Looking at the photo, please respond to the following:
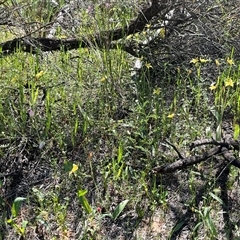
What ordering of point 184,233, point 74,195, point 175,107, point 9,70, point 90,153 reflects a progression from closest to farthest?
1. point 184,233
2. point 74,195
3. point 90,153
4. point 175,107
5. point 9,70

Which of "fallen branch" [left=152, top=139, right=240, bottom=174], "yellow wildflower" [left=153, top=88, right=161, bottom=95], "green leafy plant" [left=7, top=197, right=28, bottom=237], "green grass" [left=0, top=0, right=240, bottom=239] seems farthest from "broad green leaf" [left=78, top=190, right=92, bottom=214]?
"yellow wildflower" [left=153, top=88, right=161, bottom=95]

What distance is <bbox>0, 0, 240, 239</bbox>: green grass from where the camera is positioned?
86.4 inches

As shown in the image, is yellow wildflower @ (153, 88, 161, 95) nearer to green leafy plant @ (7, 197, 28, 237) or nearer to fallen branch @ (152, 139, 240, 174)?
fallen branch @ (152, 139, 240, 174)

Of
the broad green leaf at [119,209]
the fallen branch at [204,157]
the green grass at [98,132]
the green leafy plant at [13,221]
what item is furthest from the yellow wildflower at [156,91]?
the green leafy plant at [13,221]

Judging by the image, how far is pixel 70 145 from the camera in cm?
259

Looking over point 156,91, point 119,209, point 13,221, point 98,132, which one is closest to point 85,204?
point 119,209

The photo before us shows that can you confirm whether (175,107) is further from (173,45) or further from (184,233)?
(184,233)

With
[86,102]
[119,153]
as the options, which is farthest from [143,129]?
[86,102]

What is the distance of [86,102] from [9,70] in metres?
0.66

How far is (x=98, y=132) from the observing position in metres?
2.64

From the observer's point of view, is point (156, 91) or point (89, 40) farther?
point (89, 40)

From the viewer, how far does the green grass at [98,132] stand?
219 cm

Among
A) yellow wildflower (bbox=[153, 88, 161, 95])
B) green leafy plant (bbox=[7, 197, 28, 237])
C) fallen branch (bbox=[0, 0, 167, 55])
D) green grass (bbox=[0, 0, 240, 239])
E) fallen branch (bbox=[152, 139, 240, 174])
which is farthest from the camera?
fallen branch (bbox=[0, 0, 167, 55])

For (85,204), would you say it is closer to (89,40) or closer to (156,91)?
(156,91)
